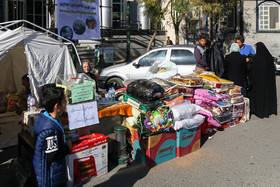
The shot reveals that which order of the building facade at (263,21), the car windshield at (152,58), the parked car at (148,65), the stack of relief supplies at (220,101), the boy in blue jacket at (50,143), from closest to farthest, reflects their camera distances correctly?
1. the boy in blue jacket at (50,143)
2. the stack of relief supplies at (220,101)
3. the parked car at (148,65)
4. the car windshield at (152,58)
5. the building facade at (263,21)

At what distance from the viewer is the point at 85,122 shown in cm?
458

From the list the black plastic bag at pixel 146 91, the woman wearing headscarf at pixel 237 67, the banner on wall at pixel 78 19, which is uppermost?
the banner on wall at pixel 78 19

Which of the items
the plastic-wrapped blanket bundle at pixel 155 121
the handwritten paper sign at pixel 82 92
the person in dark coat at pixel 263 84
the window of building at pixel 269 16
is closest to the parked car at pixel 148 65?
the person in dark coat at pixel 263 84

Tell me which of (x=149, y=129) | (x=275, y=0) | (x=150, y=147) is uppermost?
(x=275, y=0)

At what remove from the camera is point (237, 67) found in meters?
7.98

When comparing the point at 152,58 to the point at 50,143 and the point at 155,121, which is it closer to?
the point at 155,121

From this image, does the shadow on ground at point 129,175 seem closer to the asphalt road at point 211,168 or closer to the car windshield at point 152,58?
the asphalt road at point 211,168

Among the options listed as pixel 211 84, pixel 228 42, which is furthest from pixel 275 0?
pixel 211 84

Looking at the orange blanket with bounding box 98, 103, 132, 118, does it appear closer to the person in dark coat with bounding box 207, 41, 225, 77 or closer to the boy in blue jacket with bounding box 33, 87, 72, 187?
the boy in blue jacket with bounding box 33, 87, 72, 187

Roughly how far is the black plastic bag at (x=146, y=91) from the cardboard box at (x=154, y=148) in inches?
24.7

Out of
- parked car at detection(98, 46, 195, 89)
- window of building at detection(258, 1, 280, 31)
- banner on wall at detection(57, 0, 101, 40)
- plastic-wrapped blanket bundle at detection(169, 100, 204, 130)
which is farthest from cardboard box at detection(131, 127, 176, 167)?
window of building at detection(258, 1, 280, 31)

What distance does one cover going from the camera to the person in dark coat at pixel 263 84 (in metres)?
8.11

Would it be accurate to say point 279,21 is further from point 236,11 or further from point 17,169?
point 17,169

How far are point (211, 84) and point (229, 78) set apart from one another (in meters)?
1.34
